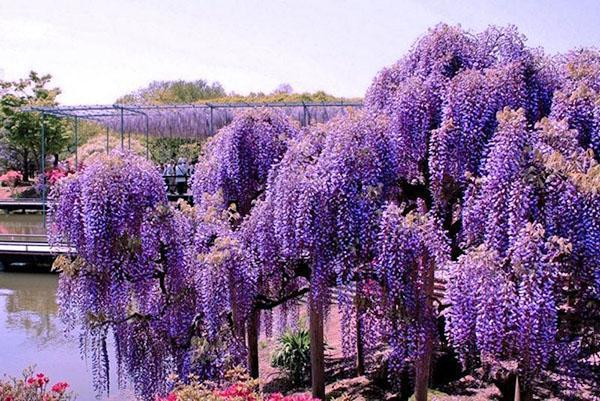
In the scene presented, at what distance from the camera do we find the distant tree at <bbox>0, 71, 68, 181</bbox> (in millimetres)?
40688

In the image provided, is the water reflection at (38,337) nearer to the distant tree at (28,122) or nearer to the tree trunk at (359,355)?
the tree trunk at (359,355)

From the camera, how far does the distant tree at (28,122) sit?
40.7m

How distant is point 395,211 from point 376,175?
55 centimetres

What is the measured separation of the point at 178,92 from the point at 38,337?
42.6 meters

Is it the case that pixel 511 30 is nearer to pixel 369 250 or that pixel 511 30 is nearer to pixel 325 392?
pixel 369 250

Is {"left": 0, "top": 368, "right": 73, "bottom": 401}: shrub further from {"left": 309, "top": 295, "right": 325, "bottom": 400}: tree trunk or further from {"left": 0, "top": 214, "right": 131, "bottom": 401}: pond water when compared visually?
{"left": 0, "top": 214, "right": 131, "bottom": 401}: pond water

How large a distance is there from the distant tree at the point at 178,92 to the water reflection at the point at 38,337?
1362 inches

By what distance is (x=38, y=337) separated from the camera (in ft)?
43.9

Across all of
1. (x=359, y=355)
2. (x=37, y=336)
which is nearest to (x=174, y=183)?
(x=37, y=336)

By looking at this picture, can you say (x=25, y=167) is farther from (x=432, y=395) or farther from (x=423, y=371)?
(x=423, y=371)

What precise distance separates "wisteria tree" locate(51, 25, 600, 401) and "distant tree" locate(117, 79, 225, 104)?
45.0 meters

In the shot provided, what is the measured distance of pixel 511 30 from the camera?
7109 mm

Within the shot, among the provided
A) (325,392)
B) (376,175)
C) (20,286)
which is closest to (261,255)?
(376,175)

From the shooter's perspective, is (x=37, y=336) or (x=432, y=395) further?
(x=37, y=336)
